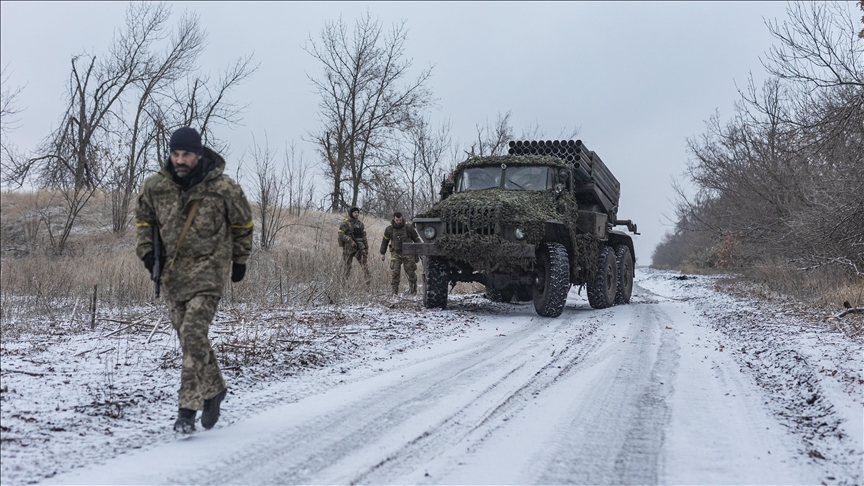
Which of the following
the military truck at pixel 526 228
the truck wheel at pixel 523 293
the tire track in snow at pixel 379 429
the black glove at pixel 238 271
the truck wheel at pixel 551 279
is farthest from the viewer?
the truck wheel at pixel 523 293

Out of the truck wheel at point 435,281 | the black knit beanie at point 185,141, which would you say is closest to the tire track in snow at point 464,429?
the black knit beanie at point 185,141

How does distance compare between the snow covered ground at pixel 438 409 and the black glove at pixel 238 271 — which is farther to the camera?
the black glove at pixel 238 271

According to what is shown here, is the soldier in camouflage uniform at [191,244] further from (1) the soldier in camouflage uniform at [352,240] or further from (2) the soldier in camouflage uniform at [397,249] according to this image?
(1) the soldier in camouflage uniform at [352,240]

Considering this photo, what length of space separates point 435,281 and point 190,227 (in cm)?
686

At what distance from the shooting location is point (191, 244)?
12.7 ft

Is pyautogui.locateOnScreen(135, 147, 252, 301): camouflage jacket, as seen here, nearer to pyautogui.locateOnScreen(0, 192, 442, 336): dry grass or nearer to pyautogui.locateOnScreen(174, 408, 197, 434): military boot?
pyautogui.locateOnScreen(174, 408, 197, 434): military boot

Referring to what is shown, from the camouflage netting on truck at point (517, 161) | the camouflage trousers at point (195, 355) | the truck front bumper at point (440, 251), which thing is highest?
the camouflage netting on truck at point (517, 161)

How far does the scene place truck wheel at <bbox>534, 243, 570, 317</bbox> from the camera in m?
9.98

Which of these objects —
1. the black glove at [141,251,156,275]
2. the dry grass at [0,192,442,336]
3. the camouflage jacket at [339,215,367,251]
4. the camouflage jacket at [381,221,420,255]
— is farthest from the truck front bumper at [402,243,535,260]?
the black glove at [141,251,156,275]

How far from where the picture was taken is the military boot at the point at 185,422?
12.3 feet

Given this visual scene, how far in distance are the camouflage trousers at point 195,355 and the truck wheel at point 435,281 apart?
6.73 meters

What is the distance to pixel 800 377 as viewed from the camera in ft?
17.5

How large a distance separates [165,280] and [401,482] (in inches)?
72.7

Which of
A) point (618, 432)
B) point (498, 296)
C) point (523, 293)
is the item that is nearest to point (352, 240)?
point (498, 296)
